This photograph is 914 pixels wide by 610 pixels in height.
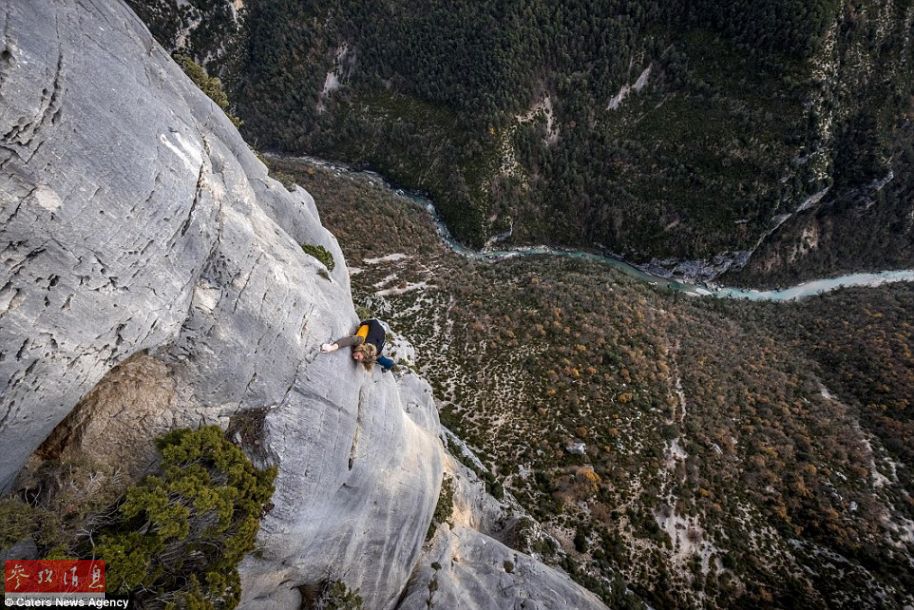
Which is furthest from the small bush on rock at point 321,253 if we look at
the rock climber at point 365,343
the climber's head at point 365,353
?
the climber's head at point 365,353

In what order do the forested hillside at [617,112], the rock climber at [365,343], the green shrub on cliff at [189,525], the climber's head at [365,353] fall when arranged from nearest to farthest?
the green shrub on cliff at [189,525]
the rock climber at [365,343]
the climber's head at [365,353]
the forested hillside at [617,112]

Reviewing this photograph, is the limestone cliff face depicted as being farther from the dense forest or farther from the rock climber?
the dense forest

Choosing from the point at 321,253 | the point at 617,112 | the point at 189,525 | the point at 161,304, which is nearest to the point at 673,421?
the point at 321,253

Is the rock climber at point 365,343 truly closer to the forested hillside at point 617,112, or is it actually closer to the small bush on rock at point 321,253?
the small bush on rock at point 321,253

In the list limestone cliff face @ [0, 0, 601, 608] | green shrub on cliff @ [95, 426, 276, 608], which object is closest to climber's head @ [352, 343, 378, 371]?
limestone cliff face @ [0, 0, 601, 608]

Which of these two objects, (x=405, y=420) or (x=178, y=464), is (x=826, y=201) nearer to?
(x=405, y=420)

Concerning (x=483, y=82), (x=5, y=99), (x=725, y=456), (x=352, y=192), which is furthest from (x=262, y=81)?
(x=725, y=456)

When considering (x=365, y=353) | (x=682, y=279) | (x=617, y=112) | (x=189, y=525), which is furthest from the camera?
(x=617, y=112)

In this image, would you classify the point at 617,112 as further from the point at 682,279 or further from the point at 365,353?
the point at 365,353
